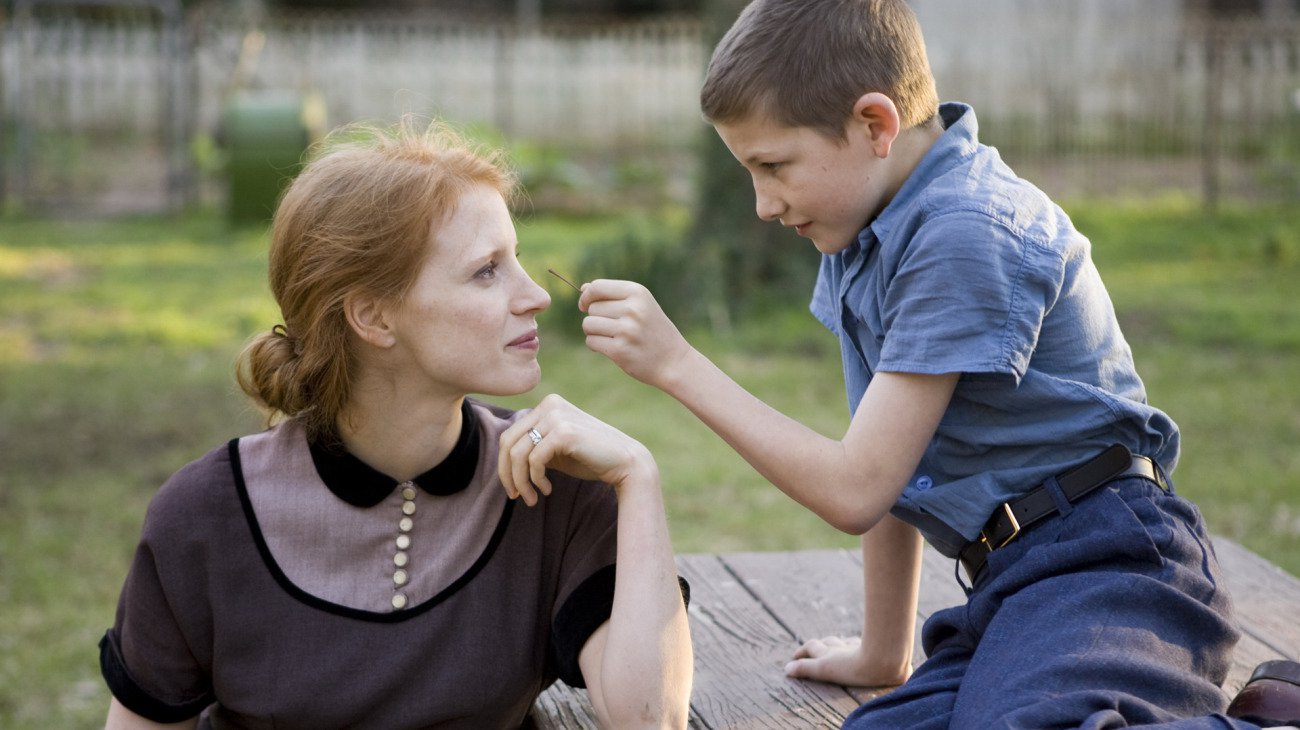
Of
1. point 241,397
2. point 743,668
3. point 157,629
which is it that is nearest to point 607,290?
point 157,629

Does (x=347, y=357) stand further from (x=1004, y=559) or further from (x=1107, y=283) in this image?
(x=1107, y=283)

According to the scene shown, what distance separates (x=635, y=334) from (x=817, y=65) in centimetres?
49

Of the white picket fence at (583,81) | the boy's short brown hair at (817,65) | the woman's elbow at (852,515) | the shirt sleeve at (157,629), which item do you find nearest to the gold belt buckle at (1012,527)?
the woman's elbow at (852,515)

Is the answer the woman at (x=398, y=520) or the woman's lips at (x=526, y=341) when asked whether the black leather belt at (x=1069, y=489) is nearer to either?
the woman at (x=398, y=520)

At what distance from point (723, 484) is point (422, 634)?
3568mm

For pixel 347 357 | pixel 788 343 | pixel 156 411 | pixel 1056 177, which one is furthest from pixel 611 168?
pixel 347 357

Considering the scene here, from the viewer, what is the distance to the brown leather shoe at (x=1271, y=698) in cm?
204

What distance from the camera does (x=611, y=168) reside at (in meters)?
13.9

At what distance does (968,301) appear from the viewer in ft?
6.59

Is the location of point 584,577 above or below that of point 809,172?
below

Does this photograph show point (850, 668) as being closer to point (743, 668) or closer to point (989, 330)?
point (743, 668)

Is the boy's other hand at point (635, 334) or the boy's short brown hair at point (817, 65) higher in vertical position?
the boy's short brown hair at point (817, 65)

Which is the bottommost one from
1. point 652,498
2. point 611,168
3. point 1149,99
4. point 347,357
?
point 611,168

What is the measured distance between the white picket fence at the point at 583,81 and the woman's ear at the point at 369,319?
1021 cm
